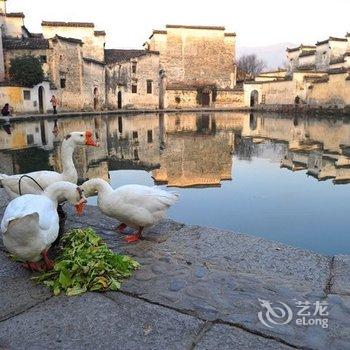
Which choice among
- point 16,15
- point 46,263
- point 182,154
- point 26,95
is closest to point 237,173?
point 182,154

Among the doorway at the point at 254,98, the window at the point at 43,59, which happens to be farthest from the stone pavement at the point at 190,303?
the doorway at the point at 254,98

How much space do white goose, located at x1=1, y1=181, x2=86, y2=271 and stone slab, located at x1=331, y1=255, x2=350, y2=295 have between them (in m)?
2.44

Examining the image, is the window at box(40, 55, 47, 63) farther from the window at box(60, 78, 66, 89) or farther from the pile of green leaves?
the pile of green leaves

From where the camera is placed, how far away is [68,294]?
317cm

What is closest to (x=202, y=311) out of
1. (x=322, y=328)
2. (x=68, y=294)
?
(x=322, y=328)

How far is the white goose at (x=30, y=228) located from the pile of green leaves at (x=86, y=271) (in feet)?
0.64

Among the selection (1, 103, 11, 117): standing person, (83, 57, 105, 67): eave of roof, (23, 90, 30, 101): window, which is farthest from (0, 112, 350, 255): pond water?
(83, 57, 105, 67): eave of roof

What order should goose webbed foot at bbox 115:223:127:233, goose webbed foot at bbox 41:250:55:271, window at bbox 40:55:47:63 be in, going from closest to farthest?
goose webbed foot at bbox 41:250:55:271, goose webbed foot at bbox 115:223:127:233, window at bbox 40:55:47:63

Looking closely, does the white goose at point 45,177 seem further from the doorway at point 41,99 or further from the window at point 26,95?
the doorway at point 41,99

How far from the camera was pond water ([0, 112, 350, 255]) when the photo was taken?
6176mm

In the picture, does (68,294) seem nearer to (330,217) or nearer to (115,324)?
(115,324)

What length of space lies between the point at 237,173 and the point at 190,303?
7263mm

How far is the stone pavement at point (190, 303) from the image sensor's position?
2.63 meters
